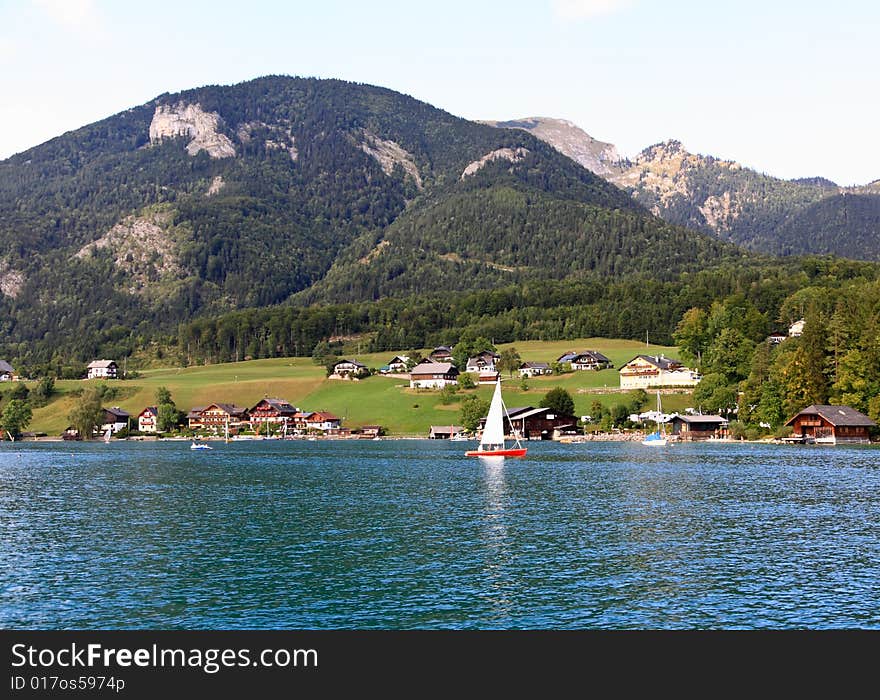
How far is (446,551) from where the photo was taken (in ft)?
182

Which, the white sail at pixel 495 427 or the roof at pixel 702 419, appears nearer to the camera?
the white sail at pixel 495 427

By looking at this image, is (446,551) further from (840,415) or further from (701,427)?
(701,427)

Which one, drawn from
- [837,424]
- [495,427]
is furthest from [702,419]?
[495,427]

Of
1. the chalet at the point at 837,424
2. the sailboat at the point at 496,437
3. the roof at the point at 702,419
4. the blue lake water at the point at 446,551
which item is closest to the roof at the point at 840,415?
the chalet at the point at 837,424

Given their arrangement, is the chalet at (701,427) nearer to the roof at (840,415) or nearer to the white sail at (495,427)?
the roof at (840,415)

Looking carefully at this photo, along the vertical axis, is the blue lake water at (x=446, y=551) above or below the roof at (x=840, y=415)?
below

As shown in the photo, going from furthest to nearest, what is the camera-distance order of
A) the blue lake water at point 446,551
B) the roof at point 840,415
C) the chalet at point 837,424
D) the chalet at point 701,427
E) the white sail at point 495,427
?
the chalet at point 701,427, the chalet at point 837,424, the roof at point 840,415, the white sail at point 495,427, the blue lake water at point 446,551

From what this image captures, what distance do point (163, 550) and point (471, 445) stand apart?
13754cm

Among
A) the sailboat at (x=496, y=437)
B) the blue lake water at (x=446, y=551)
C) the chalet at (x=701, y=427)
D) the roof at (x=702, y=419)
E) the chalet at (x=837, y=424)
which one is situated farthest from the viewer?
the roof at (x=702, y=419)

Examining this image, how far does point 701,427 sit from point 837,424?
136ft

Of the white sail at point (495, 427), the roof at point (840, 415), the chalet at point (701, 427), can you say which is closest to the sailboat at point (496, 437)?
the white sail at point (495, 427)

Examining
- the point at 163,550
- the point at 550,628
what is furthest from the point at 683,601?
the point at 163,550

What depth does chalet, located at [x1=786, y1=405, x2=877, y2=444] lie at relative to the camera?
15975 cm

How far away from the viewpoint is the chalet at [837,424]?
159750 millimetres
